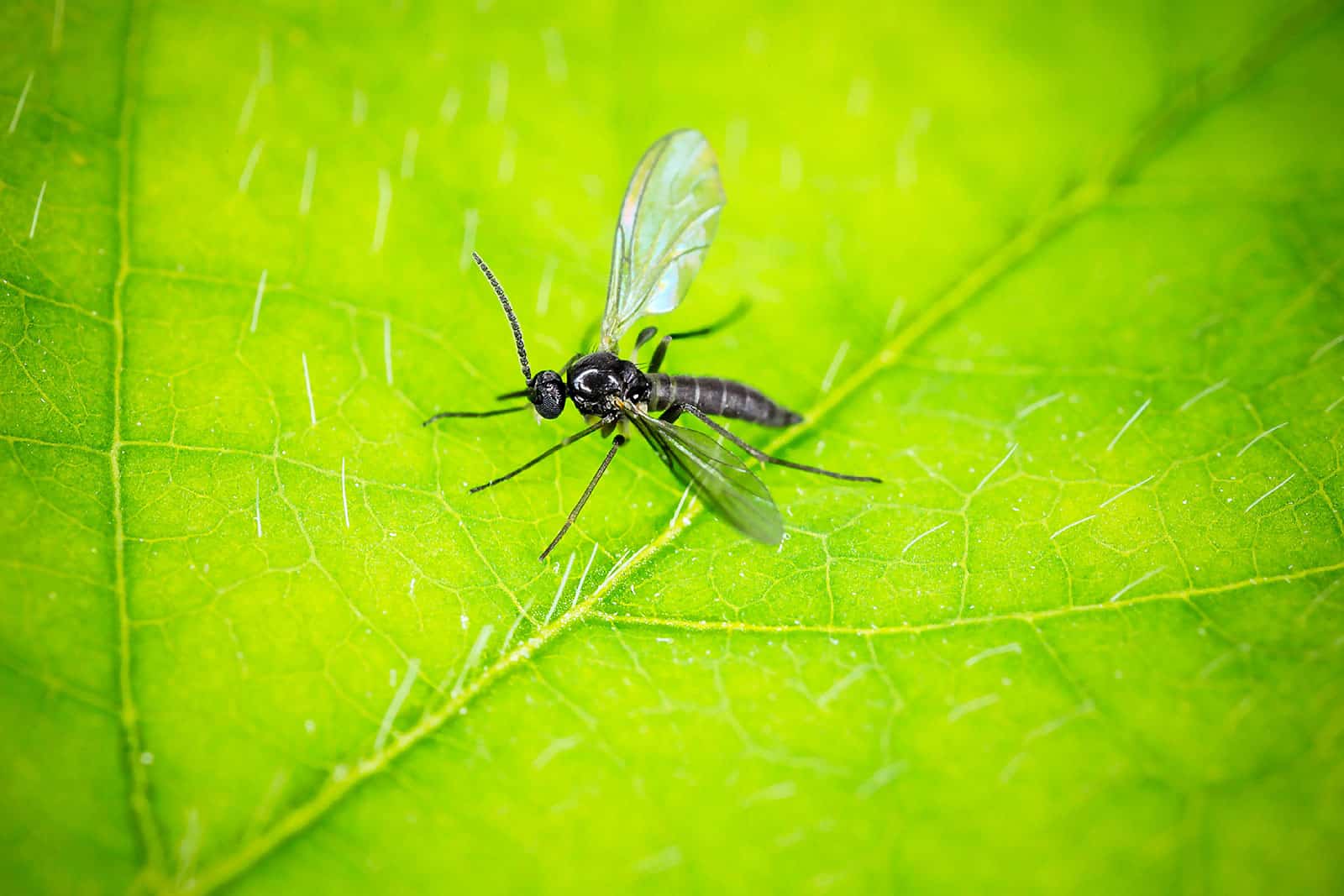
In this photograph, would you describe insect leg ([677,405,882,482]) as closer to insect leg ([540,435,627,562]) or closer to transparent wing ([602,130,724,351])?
insect leg ([540,435,627,562])

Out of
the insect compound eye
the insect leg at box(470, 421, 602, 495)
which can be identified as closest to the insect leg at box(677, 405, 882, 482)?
the insect leg at box(470, 421, 602, 495)

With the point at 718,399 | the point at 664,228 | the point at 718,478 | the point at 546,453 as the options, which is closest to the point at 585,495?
the point at 546,453

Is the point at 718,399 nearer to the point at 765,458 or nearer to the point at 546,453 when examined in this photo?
the point at 765,458

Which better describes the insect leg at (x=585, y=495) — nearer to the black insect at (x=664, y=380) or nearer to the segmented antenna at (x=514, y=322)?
the black insect at (x=664, y=380)

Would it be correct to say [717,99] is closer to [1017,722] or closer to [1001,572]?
[1001,572]

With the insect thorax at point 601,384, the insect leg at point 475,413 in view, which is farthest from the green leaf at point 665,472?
the insect thorax at point 601,384

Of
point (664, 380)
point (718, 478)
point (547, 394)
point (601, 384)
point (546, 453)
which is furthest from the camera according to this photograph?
point (664, 380)

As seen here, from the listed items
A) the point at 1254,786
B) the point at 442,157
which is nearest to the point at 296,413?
the point at 442,157

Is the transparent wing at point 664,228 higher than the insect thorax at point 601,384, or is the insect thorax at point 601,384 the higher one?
the transparent wing at point 664,228
